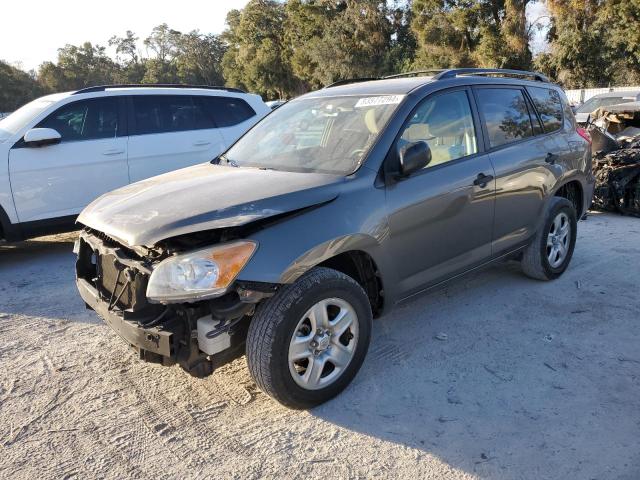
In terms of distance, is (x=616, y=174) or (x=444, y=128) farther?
(x=616, y=174)

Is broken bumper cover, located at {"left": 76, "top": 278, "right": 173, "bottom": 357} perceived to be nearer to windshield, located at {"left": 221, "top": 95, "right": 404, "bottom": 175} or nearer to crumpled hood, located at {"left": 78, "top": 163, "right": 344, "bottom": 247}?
crumpled hood, located at {"left": 78, "top": 163, "right": 344, "bottom": 247}

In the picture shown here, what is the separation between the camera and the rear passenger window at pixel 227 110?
23.5 feet

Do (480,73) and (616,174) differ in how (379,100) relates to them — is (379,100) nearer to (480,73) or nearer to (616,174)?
(480,73)

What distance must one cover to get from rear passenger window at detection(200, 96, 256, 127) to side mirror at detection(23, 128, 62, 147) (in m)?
2.02

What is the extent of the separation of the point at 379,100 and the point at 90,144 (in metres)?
3.95

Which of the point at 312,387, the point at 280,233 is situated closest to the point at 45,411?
the point at 312,387

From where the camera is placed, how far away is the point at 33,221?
5.79 m

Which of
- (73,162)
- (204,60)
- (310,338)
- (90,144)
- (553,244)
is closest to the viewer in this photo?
(310,338)

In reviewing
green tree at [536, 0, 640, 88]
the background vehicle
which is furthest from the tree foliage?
the background vehicle

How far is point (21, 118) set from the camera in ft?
19.6

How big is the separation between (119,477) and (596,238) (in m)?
5.94

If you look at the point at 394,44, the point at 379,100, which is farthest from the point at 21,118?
the point at 394,44

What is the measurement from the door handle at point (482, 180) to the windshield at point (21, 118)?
4.82m

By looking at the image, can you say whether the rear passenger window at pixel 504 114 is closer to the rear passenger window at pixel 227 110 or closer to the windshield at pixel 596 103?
the rear passenger window at pixel 227 110
